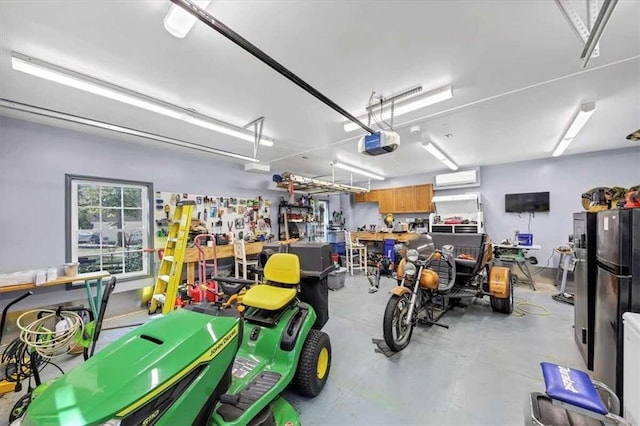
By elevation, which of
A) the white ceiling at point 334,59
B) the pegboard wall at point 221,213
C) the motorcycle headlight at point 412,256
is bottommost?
the motorcycle headlight at point 412,256

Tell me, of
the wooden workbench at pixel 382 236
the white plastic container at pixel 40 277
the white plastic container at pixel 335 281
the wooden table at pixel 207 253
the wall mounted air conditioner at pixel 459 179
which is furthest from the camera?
the wooden workbench at pixel 382 236

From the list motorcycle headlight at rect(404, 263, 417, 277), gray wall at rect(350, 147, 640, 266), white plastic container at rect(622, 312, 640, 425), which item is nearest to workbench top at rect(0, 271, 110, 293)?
motorcycle headlight at rect(404, 263, 417, 277)

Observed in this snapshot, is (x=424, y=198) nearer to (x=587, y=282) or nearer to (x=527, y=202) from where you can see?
(x=527, y=202)

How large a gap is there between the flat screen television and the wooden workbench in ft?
8.81

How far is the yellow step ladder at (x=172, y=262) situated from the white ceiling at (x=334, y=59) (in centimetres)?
152

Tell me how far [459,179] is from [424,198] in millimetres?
1181

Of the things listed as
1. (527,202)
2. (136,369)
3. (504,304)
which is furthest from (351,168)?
(136,369)

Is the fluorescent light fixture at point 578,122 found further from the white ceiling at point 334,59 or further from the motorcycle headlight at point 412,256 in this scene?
the motorcycle headlight at point 412,256

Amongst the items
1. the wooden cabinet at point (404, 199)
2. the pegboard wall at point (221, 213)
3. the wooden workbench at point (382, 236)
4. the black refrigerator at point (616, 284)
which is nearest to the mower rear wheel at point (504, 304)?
the black refrigerator at point (616, 284)

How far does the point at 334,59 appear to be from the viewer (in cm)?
228

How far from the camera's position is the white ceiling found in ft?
5.79

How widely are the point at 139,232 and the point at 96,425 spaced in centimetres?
460

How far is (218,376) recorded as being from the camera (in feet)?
4.20

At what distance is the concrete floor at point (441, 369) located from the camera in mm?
1921
